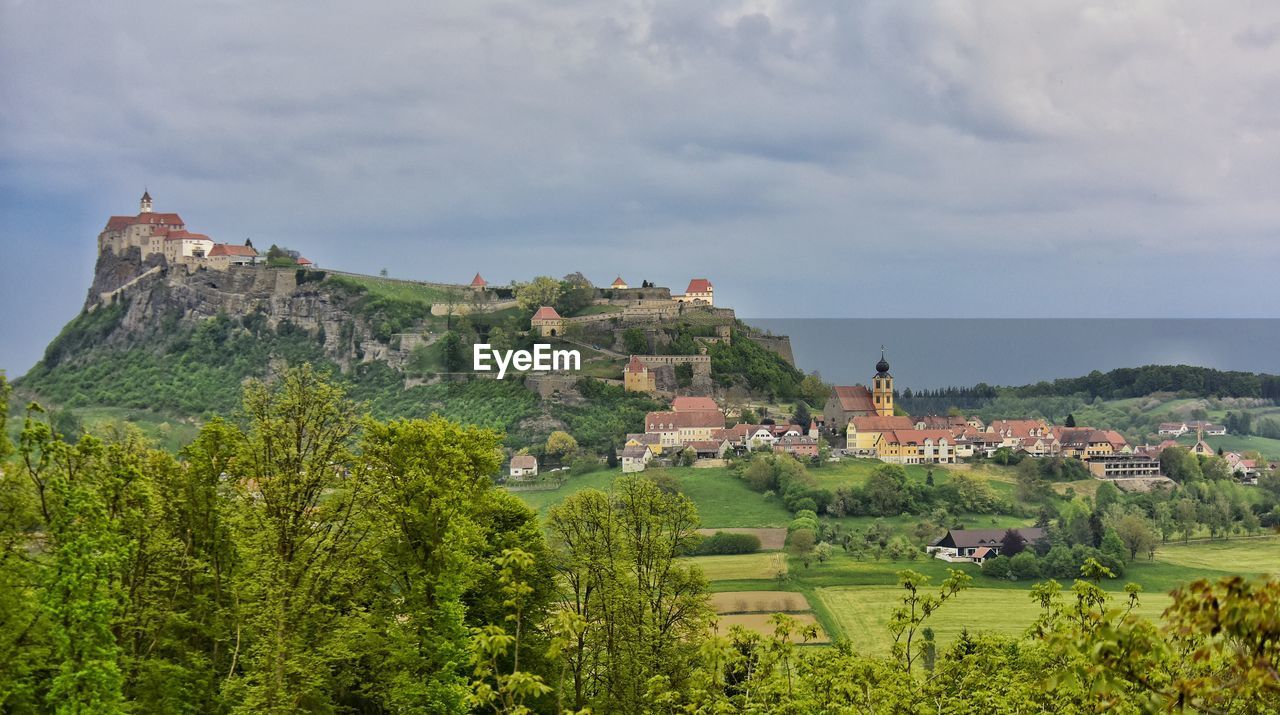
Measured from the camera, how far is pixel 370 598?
2261 cm

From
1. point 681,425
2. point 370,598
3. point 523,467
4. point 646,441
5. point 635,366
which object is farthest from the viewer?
point 635,366

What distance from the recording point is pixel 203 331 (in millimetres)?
113750

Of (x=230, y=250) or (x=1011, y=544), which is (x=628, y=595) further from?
(x=230, y=250)

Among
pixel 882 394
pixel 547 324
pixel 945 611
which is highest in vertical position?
pixel 547 324

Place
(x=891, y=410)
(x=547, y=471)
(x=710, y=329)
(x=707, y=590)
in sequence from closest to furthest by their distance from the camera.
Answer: (x=707, y=590) → (x=547, y=471) → (x=891, y=410) → (x=710, y=329)

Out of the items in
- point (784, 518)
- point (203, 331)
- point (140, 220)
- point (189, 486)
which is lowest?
point (784, 518)

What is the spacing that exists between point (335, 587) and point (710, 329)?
290 ft

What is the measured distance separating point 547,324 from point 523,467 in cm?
2455

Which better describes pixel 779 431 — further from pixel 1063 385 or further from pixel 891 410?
pixel 1063 385

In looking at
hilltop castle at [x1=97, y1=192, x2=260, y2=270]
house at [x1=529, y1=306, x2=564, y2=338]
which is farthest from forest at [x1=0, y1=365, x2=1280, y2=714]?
hilltop castle at [x1=97, y1=192, x2=260, y2=270]

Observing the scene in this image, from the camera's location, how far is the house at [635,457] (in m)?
84.1

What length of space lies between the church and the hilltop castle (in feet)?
203

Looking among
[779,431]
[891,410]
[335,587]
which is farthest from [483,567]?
[891,410]

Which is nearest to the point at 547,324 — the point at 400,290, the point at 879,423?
the point at 400,290
